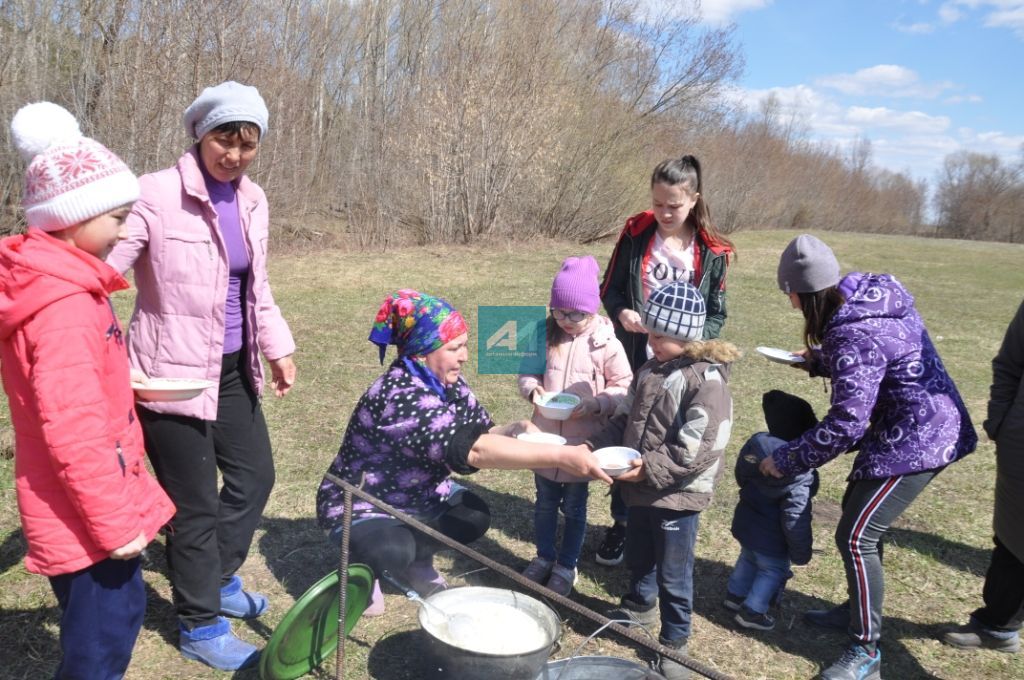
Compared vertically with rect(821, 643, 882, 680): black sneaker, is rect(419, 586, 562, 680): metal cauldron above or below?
above

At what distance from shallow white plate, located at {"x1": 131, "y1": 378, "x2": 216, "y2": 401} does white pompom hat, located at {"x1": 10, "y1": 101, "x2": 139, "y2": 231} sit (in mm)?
540

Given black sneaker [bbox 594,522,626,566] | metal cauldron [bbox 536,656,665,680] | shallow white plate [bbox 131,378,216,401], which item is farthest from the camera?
black sneaker [bbox 594,522,626,566]

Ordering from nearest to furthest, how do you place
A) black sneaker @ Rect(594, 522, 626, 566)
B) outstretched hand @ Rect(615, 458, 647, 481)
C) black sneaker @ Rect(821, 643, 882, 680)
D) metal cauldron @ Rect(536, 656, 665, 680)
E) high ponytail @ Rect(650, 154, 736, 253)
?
1. metal cauldron @ Rect(536, 656, 665, 680)
2. outstretched hand @ Rect(615, 458, 647, 481)
3. black sneaker @ Rect(821, 643, 882, 680)
4. high ponytail @ Rect(650, 154, 736, 253)
5. black sneaker @ Rect(594, 522, 626, 566)

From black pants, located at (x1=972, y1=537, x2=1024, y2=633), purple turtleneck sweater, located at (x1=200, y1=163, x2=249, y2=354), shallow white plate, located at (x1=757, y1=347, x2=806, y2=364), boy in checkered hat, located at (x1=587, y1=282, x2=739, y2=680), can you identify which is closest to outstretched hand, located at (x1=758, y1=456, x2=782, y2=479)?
boy in checkered hat, located at (x1=587, y1=282, x2=739, y2=680)

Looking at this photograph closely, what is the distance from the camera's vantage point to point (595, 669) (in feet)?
7.77

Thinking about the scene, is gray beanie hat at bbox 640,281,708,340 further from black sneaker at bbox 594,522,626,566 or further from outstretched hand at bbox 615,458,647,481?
black sneaker at bbox 594,522,626,566

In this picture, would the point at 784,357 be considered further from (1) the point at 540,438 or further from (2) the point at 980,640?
(2) the point at 980,640

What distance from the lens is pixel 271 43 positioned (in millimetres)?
13344

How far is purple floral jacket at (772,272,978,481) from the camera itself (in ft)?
8.27

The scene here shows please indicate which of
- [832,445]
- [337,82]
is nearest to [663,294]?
[832,445]

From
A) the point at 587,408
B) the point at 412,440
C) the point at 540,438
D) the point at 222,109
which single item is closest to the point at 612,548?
the point at 587,408

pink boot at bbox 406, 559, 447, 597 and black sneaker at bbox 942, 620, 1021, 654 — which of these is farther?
pink boot at bbox 406, 559, 447, 597

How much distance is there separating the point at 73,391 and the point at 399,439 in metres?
1.23

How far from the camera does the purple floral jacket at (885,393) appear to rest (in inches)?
99.3
